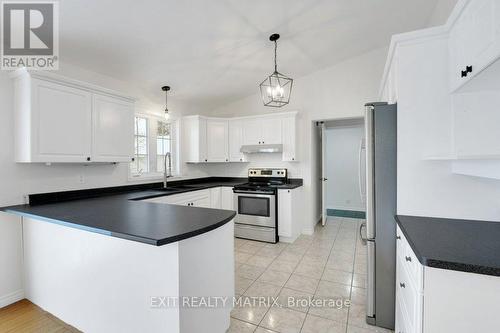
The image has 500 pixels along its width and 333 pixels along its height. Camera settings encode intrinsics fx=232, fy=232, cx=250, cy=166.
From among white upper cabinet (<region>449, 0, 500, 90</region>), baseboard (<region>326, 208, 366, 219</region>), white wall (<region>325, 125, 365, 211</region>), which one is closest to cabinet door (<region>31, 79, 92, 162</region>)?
white upper cabinet (<region>449, 0, 500, 90</region>)

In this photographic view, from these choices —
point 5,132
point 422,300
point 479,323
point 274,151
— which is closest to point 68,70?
point 5,132

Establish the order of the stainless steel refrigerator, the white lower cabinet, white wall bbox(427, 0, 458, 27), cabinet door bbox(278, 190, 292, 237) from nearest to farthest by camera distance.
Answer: the white lower cabinet, the stainless steel refrigerator, white wall bbox(427, 0, 458, 27), cabinet door bbox(278, 190, 292, 237)

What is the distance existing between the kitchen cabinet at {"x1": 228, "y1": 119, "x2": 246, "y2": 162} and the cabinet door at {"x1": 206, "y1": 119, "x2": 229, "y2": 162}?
0.31 ft

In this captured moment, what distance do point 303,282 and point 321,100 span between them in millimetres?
3084

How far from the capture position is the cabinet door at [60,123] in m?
2.16

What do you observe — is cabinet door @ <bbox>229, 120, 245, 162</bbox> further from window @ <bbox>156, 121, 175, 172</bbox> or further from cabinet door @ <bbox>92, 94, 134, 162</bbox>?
cabinet door @ <bbox>92, 94, 134, 162</bbox>

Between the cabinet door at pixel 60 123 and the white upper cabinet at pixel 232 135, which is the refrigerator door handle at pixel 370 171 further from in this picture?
the cabinet door at pixel 60 123

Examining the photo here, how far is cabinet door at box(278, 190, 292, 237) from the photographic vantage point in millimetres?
3846

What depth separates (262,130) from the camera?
445 cm

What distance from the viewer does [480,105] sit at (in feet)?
4.83

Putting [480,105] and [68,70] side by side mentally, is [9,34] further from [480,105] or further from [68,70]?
[480,105]

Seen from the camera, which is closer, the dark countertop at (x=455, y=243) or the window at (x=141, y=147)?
the dark countertop at (x=455, y=243)

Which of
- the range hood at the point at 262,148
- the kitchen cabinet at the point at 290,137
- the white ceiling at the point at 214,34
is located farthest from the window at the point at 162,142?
the kitchen cabinet at the point at 290,137

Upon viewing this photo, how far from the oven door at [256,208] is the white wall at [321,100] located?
0.87 meters
